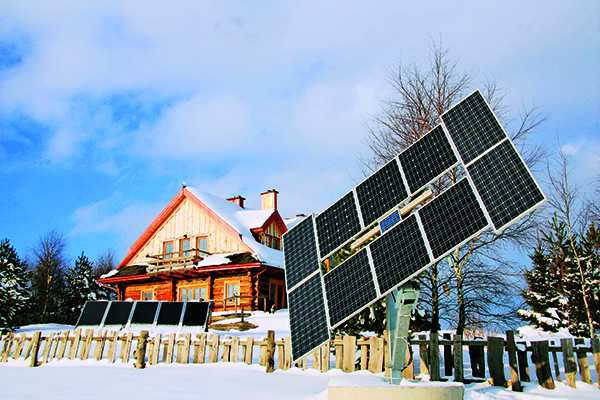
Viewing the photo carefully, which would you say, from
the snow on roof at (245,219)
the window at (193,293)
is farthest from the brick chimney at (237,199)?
the window at (193,293)

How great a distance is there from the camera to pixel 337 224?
866 cm

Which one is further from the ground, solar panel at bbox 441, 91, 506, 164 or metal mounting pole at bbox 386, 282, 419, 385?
solar panel at bbox 441, 91, 506, 164

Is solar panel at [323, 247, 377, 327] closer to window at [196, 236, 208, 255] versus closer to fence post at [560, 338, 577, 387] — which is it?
fence post at [560, 338, 577, 387]

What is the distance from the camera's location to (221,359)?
1455 centimetres

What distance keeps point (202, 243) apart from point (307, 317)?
86.7ft

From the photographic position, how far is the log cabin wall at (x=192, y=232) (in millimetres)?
32094

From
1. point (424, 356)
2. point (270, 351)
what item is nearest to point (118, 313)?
point (270, 351)

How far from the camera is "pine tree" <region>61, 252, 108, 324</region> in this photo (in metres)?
47.0

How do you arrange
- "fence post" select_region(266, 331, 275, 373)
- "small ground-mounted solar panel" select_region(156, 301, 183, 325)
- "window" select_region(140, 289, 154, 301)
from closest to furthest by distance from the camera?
1. "fence post" select_region(266, 331, 275, 373)
2. "small ground-mounted solar panel" select_region(156, 301, 183, 325)
3. "window" select_region(140, 289, 154, 301)

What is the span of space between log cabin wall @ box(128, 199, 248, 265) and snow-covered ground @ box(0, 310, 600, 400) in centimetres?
1679

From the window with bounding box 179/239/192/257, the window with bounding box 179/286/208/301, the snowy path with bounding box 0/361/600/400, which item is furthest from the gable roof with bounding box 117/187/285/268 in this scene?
the snowy path with bounding box 0/361/600/400

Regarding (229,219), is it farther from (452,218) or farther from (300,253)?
(452,218)

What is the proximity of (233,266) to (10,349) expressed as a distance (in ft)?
43.7

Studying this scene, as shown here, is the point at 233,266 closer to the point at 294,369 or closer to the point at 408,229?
the point at 294,369
